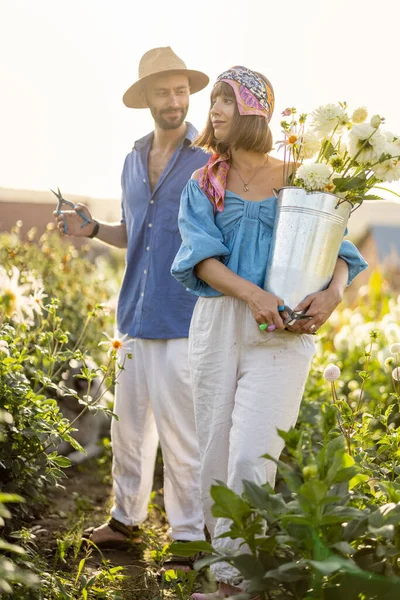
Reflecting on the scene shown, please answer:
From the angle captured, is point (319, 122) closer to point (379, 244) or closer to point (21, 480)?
point (21, 480)

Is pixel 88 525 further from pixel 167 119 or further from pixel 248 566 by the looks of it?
pixel 248 566

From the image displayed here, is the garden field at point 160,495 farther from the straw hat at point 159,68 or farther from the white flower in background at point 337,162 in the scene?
the straw hat at point 159,68

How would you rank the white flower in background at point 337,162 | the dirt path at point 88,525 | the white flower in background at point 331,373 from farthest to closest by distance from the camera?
1. the dirt path at point 88,525
2. the white flower in background at point 331,373
3. the white flower in background at point 337,162

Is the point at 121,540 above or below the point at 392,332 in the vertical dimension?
below

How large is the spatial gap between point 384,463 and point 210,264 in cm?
82

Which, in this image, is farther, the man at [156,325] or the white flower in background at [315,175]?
the man at [156,325]

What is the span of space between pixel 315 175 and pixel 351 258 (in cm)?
42

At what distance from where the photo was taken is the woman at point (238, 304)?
2.68m

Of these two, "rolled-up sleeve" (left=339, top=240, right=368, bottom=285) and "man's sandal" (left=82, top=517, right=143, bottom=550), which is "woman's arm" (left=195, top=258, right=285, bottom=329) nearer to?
"rolled-up sleeve" (left=339, top=240, right=368, bottom=285)

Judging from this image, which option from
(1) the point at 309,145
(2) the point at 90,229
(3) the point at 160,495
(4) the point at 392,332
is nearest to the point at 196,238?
(1) the point at 309,145

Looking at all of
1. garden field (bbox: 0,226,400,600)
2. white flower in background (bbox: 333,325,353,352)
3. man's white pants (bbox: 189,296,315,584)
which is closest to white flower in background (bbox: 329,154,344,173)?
man's white pants (bbox: 189,296,315,584)

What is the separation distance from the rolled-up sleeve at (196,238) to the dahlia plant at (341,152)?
11.4 inches

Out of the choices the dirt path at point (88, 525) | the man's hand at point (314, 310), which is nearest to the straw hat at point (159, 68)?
the man's hand at point (314, 310)

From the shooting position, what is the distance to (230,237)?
284 cm
